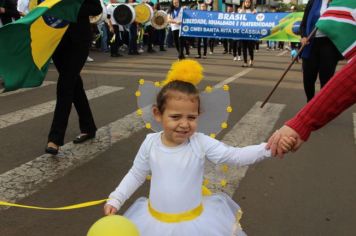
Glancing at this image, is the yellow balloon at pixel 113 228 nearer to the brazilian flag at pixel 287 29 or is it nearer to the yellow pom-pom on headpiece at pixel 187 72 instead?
the yellow pom-pom on headpiece at pixel 187 72

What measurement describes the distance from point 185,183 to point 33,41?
233 centimetres

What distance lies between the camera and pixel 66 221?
329cm

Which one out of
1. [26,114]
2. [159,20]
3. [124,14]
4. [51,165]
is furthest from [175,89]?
[159,20]

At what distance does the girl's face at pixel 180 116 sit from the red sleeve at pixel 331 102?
1.56 feet

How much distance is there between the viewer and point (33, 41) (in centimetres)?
398

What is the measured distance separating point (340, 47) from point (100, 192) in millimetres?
3308

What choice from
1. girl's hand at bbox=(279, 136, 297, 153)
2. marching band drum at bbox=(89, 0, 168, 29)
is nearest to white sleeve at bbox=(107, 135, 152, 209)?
girl's hand at bbox=(279, 136, 297, 153)

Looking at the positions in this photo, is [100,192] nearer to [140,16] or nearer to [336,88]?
[336,88]

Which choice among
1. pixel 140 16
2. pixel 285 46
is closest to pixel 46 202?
pixel 140 16

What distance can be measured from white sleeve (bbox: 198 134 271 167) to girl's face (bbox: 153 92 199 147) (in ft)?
0.40

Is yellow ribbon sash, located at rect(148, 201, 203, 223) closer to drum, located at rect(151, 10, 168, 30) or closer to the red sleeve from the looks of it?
the red sleeve

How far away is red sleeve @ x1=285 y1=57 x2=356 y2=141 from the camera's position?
206 centimetres

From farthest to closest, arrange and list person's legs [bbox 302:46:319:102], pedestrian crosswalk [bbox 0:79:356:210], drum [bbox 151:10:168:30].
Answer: drum [bbox 151:10:168:30], person's legs [bbox 302:46:319:102], pedestrian crosswalk [bbox 0:79:356:210]

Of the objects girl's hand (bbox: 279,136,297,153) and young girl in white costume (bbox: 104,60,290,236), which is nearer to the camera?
girl's hand (bbox: 279,136,297,153)
